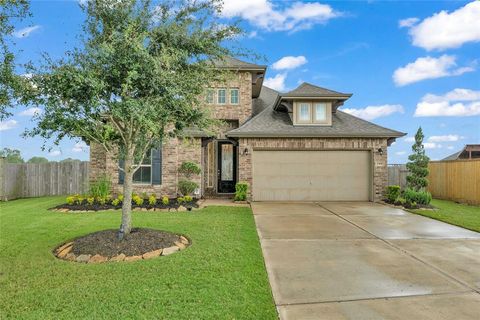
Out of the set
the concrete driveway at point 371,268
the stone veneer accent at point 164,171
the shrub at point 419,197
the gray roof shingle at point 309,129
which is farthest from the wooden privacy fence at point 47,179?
the shrub at point 419,197

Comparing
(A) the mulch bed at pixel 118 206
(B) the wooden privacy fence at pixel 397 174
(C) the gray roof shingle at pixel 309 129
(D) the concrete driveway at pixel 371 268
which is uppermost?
(C) the gray roof shingle at pixel 309 129

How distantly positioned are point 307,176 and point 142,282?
9995 mm

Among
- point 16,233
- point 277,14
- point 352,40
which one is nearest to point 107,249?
point 16,233

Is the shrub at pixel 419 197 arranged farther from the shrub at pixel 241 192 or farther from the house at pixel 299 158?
the shrub at pixel 241 192

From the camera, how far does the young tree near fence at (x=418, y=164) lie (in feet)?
41.6

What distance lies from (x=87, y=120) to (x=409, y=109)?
13.7 m

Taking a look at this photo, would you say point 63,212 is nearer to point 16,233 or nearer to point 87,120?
point 16,233

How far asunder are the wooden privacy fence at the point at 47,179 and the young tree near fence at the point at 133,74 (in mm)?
9668

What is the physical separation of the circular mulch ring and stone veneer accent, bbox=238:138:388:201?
268 inches

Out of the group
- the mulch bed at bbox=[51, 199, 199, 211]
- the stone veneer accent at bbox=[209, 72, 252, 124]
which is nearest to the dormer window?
the stone veneer accent at bbox=[209, 72, 252, 124]

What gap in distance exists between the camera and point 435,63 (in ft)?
49.8

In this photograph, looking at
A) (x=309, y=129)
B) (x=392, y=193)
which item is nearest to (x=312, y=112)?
(x=309, y=129)

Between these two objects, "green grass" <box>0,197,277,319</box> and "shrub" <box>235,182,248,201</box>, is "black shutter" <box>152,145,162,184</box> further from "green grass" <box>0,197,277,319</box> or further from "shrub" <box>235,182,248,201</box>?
"green grass" <box>0,197,277,319</box>

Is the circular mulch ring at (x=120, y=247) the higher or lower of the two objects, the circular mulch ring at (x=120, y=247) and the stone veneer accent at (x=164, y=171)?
the lower
